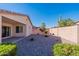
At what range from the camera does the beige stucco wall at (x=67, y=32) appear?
41.9 feet

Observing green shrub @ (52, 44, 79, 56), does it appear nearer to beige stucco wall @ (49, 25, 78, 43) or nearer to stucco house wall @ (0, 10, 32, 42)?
beige stucco wall @ (49, 25, 78, 43)

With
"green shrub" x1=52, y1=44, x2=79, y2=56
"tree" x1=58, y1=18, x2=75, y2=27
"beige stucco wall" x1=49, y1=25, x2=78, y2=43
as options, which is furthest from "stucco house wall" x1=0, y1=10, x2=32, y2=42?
"green shrub" x1=52, y1=44, x2=79, y2=56

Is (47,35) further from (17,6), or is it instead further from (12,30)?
(12,30)

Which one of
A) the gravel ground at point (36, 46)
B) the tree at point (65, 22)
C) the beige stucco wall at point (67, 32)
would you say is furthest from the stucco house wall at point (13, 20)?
the tree at point (65, 22)

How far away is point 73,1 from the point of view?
38.5 ft

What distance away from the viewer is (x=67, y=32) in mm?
13078

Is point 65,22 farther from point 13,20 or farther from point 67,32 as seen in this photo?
point 13,20

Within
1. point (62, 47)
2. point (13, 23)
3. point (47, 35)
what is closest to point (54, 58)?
point (62, 47)

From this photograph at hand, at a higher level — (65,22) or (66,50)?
(65,22)

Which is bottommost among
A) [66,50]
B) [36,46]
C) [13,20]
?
[66,50]

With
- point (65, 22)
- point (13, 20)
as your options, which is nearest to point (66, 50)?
point (65, 22)

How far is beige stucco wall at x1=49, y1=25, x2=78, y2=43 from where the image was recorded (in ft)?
41.9

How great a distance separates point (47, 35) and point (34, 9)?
5.62 feet

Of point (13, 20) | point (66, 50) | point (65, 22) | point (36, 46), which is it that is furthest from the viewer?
point (13, 20)
